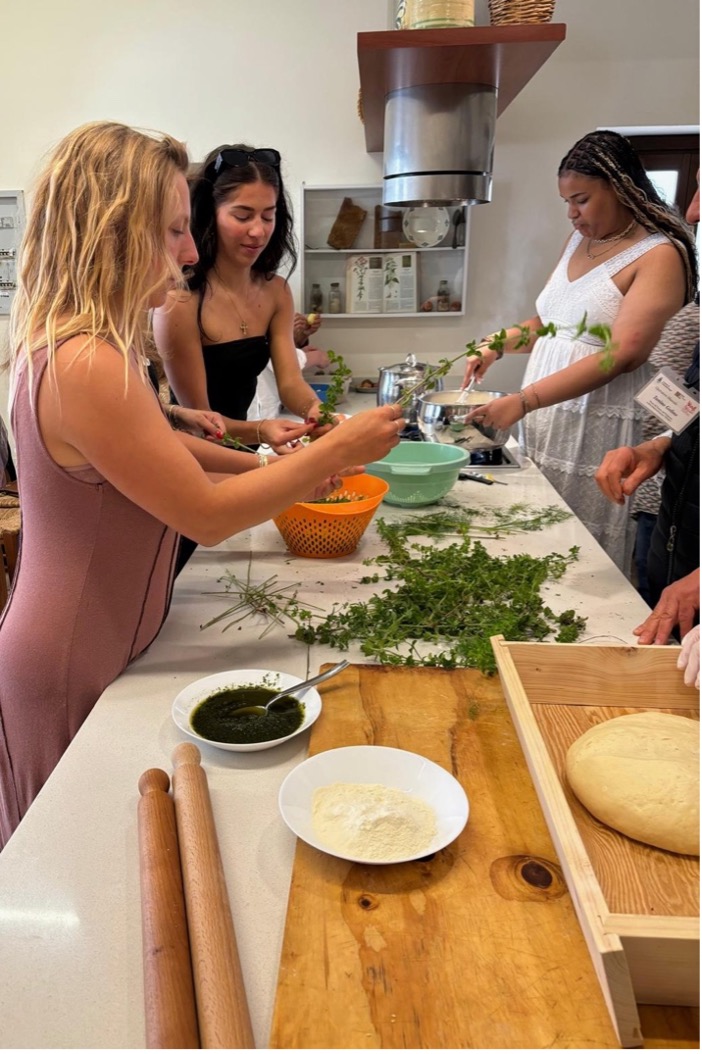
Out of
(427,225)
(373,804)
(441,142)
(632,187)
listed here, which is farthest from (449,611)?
(427,225)

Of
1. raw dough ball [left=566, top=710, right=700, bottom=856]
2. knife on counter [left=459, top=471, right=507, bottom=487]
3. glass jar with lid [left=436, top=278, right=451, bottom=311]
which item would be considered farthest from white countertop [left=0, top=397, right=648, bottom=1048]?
glass jar with lid [left=436, top=278, right=451, bottom=311]

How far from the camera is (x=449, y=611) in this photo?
4.75 feet

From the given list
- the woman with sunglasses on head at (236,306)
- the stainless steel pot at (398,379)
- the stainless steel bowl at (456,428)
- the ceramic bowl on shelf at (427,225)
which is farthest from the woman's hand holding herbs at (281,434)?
the ceramic bowl on shelf at (427,225)

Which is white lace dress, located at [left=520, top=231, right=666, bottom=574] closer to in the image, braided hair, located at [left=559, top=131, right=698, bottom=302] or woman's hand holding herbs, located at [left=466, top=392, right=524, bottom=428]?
braided hair, located at [left=559, top=131, right=698, bottom=302]

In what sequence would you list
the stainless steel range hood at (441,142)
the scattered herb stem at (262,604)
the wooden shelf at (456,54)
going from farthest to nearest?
1. the stainless steel range hood at (441,142)
2. the wooden shelf at (456,54)
3. the scattered herb stem at (262,604)

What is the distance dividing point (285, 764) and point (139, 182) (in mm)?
857

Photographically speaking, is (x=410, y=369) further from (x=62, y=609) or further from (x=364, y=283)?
(x=62, y=609)

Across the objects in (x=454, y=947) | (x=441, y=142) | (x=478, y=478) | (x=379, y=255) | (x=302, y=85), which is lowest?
(x=454, y=947)

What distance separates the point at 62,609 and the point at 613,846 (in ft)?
2.83

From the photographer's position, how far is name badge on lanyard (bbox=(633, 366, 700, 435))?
167 centimetres

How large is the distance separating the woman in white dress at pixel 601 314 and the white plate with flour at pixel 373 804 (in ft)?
5.13

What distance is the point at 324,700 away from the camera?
45.1 inches

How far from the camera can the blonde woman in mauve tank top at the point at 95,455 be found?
1.05m

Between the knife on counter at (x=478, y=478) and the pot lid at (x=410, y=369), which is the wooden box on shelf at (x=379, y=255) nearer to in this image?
the pot lid at (x=410, y=369)
